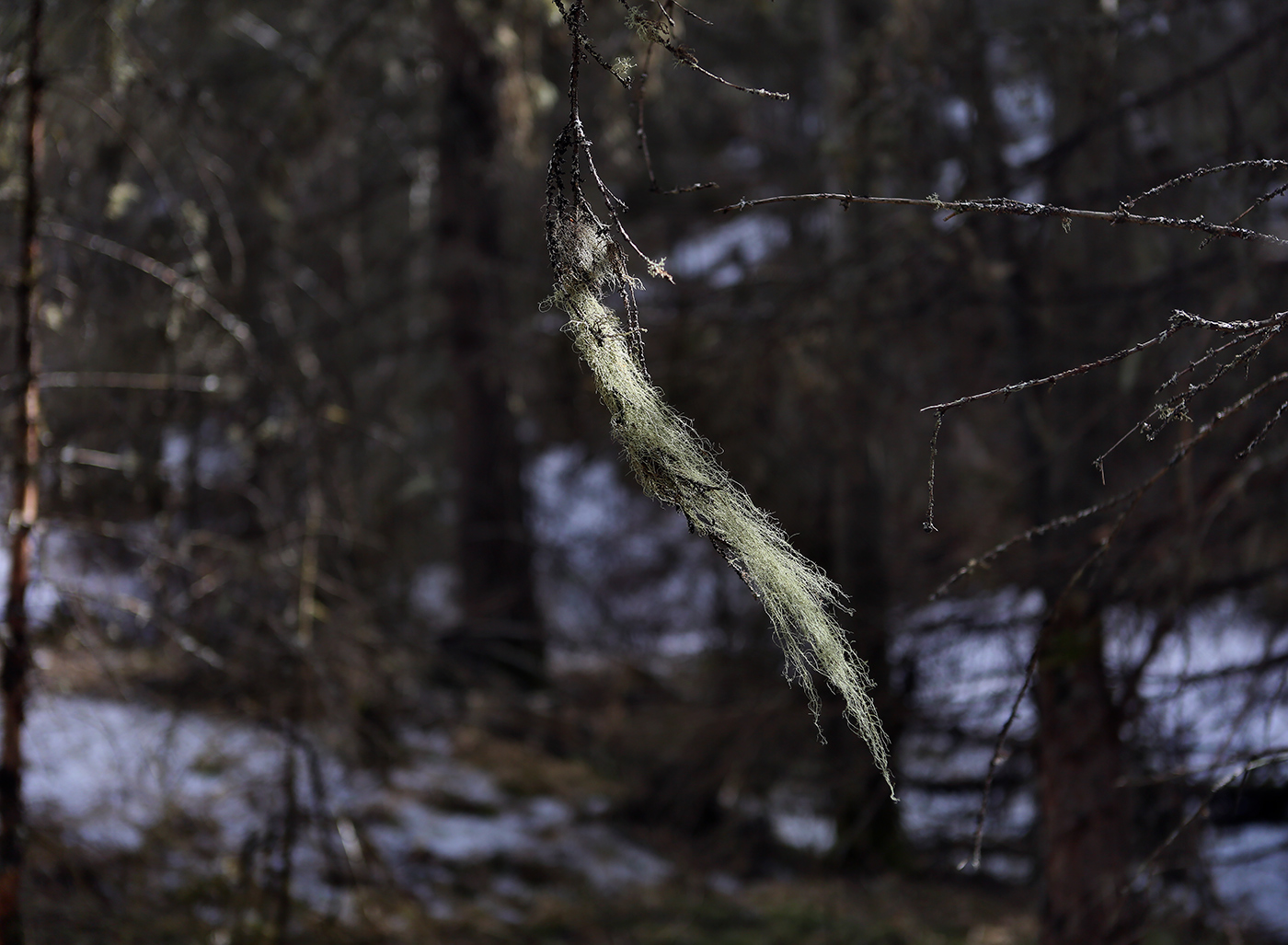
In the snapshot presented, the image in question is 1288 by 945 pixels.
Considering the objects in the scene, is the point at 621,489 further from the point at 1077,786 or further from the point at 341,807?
the point at 1077,786

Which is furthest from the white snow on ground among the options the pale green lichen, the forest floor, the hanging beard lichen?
the pale green lichen

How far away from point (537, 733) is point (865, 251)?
183 inches

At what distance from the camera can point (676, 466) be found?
55.7 inches

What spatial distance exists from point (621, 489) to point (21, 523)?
6996 mm

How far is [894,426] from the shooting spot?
7.44 meters

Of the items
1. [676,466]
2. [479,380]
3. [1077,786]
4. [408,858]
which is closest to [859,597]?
[1077,786]

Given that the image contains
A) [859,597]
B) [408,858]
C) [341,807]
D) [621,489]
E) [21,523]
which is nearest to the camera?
[21,523]

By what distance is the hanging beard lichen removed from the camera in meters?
1.41

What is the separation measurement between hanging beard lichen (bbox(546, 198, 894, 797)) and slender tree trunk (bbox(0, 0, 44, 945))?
2027 mm

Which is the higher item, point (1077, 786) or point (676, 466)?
point (676, 466)

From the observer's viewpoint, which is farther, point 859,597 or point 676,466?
point 859,597

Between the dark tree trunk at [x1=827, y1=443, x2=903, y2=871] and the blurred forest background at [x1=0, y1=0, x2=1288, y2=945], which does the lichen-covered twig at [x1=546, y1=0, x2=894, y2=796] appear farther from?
the dark tree trunk at [x1=827, y1=443, x2=903, y2=871]

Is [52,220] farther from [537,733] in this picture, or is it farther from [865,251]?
[537,733]

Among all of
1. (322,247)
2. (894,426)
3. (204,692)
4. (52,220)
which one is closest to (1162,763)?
(894,426)
